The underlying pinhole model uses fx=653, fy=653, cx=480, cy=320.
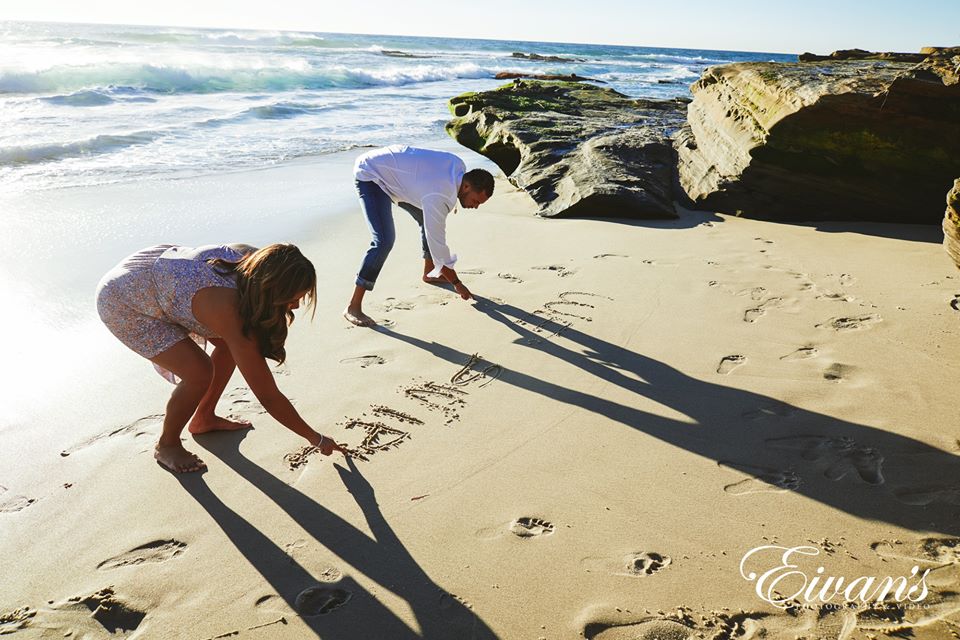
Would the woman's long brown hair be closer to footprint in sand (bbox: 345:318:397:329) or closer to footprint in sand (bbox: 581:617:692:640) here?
footprint in sand (bbox: 581:617:692:640)

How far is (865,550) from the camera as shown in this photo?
7.52 ft

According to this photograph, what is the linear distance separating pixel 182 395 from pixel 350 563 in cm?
109

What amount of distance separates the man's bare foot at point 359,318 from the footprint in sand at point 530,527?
7.24 feet

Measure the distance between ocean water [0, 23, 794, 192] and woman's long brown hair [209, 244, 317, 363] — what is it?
650 cm

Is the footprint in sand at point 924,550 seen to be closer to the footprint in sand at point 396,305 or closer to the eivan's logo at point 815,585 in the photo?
the eivan's logo at point 815,585

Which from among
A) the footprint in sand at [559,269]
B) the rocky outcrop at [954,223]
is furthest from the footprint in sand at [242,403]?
the rocky outcrop at [954,223]

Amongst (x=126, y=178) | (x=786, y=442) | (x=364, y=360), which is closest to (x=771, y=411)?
(x=786, y=442)

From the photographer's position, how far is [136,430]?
320 centimetres

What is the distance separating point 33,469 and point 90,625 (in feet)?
3.58

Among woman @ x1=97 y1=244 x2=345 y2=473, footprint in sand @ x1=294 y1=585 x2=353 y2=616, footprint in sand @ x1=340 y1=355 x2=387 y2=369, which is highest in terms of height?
woman @ x1=97 y1=244 x2=345 y2=473

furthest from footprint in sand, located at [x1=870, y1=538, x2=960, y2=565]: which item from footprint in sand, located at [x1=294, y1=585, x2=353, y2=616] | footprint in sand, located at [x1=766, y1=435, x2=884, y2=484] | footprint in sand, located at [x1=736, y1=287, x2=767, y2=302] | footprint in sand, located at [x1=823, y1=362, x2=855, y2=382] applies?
footprint in sand, located at [x1=736, y1=287, x2=767, y2=302]

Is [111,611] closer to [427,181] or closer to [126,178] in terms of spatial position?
[427,181]

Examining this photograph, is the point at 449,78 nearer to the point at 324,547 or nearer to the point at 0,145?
the point at 0,145

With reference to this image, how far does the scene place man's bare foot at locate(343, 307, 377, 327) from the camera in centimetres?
441
